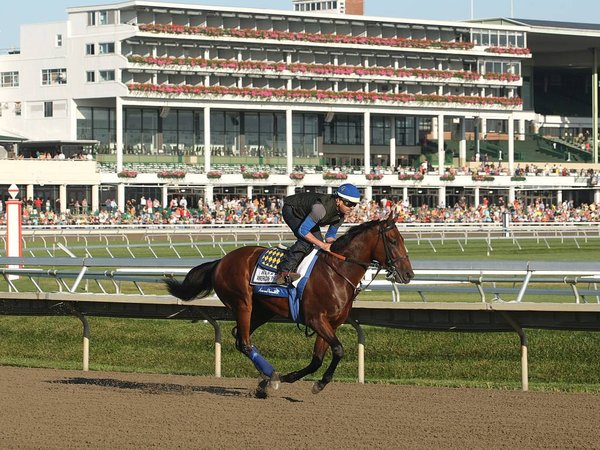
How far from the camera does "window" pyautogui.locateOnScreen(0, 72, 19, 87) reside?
63219mm

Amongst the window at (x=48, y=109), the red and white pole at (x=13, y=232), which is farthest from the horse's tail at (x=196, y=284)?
the window at (x=48, y=109)

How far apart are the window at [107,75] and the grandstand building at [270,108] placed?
0.31 feet

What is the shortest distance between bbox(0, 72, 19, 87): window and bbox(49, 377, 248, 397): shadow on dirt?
2091 inches

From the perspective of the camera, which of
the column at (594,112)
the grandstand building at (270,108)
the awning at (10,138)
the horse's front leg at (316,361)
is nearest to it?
the horse's front leg at (316,361)

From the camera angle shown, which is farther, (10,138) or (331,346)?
(10,138)

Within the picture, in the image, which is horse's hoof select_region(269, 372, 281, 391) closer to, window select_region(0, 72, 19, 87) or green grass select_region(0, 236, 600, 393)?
green grass select_region(0, 236, 600, 393)

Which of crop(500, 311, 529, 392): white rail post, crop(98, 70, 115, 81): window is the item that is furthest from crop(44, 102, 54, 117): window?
crop(500, 311, 529, 392): white rail post

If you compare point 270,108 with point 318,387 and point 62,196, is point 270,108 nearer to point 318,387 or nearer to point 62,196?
point 62,196

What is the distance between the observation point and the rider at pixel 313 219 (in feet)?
34.3

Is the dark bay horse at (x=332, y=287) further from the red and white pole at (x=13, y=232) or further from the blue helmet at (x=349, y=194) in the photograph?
the red and white pole at (x=13, y=232)

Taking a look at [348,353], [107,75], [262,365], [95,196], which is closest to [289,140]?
[107,75]

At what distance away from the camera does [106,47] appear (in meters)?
61.2

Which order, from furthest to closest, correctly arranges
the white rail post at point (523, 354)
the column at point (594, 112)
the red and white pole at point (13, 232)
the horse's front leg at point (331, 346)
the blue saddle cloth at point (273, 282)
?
the column at point (594, 112) < the red and white pole at point (13, 232) < the white rail post at point (523, 354) < the blue saddle cloth at point (273, 282) < the horse's front leg at point (331, 346)

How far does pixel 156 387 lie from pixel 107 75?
2022 inches
